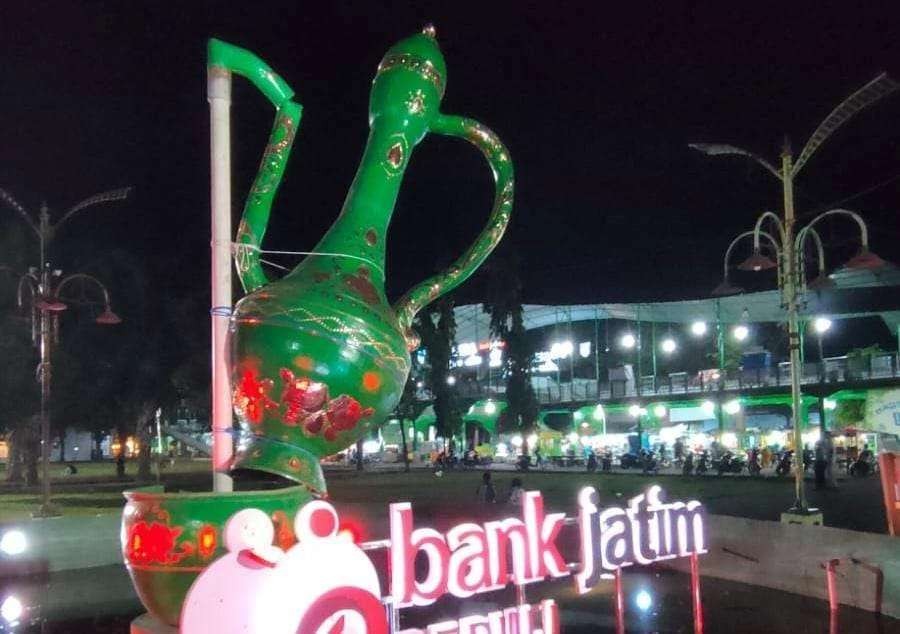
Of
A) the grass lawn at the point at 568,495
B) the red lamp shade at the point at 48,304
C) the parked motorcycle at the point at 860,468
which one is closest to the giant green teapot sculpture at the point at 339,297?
the red lamp shade at the point at 48,304

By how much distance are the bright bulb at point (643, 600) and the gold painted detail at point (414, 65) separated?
7.00 meters

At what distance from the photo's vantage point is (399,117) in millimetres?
5754

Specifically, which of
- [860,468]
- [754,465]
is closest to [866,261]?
[860,468]

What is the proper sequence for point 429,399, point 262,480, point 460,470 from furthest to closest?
point 429,399 → point 460,470 → point 262,480

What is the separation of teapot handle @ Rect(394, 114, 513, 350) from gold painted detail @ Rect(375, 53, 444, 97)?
26cm

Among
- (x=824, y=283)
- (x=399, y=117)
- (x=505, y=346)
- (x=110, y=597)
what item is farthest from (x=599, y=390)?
(x=399, y=117)

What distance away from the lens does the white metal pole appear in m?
4.96

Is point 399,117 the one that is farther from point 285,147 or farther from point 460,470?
point 460,470

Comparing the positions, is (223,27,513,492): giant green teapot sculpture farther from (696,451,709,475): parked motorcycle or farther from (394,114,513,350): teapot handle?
(696,451,709,475): parked motorcycle

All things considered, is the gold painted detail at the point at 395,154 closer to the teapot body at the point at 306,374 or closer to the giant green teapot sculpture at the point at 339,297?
the giant green teapot sculpture at the point at 339,297

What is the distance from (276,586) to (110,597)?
990cm

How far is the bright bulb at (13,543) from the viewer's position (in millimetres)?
14148

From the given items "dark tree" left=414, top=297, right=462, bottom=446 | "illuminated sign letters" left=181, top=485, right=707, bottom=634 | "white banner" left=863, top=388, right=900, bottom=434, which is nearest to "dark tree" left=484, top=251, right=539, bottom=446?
"dark tree" left=414, top=297, right=462, bottom=446

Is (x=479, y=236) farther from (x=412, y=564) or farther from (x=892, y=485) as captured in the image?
(x=892, y=485)
